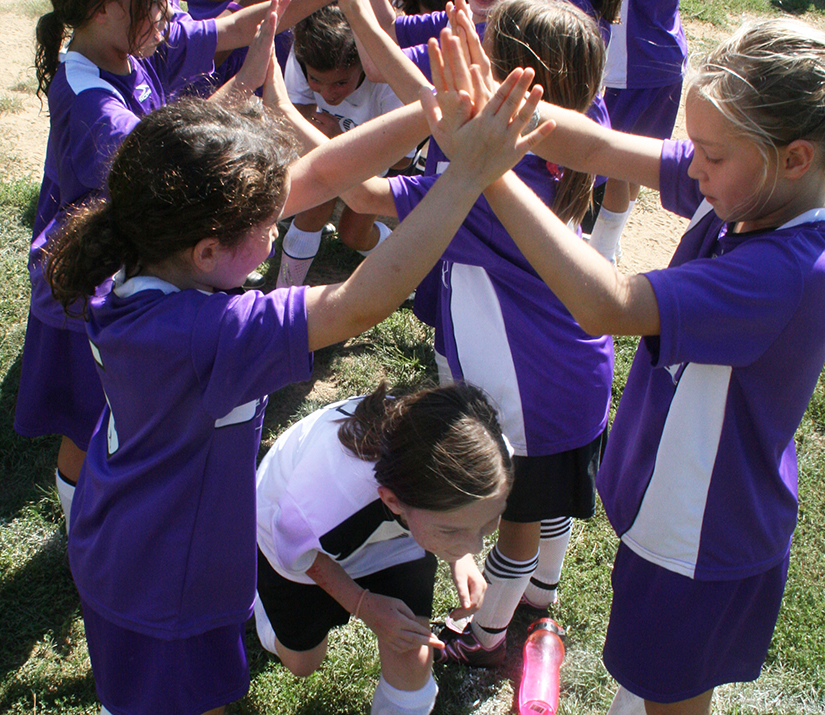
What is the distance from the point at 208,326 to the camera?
4.56 ft

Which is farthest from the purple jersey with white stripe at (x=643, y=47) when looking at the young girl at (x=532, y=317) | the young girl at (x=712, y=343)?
the young girl at (x=712, y=343)

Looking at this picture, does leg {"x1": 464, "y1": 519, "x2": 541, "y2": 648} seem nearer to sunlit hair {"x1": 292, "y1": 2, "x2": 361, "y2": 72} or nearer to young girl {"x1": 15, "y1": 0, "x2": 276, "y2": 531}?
young girl {"x1": 15, "y1": 0, "x2": 276, "y2": 531}

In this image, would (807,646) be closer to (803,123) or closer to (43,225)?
(803,123)

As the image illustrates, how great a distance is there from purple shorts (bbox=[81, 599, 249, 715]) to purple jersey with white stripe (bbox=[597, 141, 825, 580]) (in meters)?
0.98

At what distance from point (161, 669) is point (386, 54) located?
5.47ft

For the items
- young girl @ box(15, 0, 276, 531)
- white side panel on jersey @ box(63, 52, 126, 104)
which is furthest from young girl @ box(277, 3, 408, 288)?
white side panel on jersey @ box(63, 52, 126, 104)

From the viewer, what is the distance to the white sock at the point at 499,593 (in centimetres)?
235

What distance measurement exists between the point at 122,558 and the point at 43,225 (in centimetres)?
125

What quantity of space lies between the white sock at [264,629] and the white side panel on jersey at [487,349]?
870 millimetres

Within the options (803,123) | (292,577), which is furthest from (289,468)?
(803,123)

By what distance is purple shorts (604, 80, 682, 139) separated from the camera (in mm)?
4008

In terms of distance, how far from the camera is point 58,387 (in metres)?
2.49

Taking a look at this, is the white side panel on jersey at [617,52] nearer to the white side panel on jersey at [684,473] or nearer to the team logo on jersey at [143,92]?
the team logo on jersey at [143,92]

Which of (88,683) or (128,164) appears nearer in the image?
(128,164)
